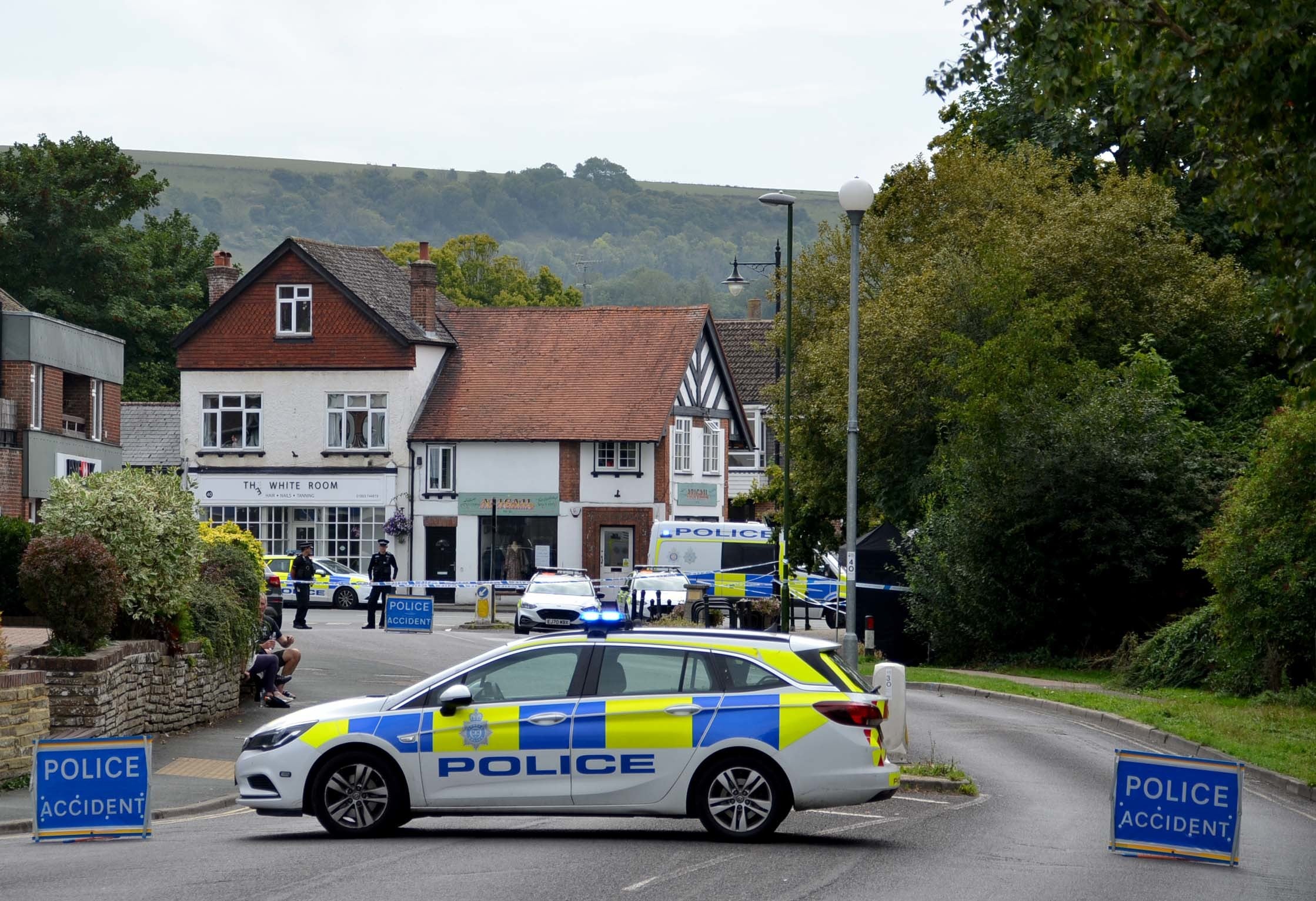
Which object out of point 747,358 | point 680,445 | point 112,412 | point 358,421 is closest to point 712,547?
point 680,445

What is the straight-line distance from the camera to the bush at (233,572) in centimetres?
2341

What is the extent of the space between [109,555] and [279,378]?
39.1 metres

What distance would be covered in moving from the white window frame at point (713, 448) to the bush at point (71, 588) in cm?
4142

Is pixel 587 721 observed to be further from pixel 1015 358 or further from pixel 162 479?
pixel 1015 358

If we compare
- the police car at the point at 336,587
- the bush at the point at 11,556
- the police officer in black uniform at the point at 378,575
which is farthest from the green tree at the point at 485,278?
the bush at the point at 11,556

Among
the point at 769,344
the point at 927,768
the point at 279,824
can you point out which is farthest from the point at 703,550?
the point at 279,824

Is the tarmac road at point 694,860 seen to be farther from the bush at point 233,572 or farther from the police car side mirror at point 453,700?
the bush at point 233,572

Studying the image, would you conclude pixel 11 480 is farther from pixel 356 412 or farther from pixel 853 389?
pixel 853 389

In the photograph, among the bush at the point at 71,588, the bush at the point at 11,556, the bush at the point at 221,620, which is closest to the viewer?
the bush at the point at 71,588

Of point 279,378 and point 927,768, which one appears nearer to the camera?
point 927,768

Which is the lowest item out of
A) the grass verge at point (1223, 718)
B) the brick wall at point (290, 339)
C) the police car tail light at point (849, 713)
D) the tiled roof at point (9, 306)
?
the grass verge at point (1223, 718)

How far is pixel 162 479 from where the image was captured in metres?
20.9

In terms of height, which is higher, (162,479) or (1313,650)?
(162,479)

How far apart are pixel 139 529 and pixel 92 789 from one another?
7420mm
